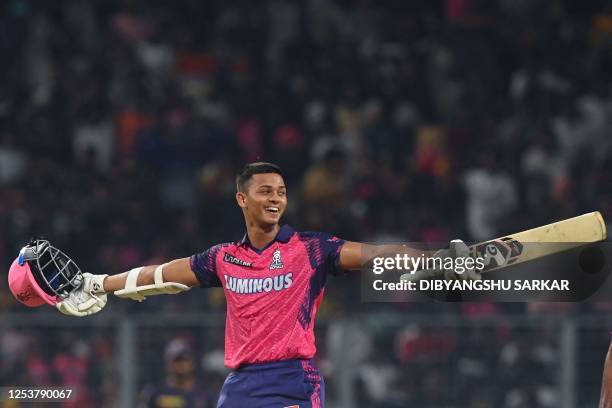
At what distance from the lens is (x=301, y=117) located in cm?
1700

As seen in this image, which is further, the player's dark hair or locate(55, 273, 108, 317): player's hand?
locate(55, 273, 108, 317): player's hand

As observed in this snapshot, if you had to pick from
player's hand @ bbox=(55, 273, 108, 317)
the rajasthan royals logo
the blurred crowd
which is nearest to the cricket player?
→ the rajasthan royals logo

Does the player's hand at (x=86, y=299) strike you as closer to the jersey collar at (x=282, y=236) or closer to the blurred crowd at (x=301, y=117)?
the jersey collar at (x=282, y=236)

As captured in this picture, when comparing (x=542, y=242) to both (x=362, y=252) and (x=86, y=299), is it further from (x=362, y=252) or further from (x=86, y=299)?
(x=86, y=299)

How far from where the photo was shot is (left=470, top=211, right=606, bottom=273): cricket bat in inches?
302

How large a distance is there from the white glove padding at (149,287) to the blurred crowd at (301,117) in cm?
671

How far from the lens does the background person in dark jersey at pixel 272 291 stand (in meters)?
7.79

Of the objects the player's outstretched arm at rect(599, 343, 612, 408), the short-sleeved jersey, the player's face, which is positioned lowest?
the player's outstretched arm at rect(599, 343, 612, 408)

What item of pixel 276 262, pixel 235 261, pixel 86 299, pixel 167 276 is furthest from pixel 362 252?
pixel 86 299

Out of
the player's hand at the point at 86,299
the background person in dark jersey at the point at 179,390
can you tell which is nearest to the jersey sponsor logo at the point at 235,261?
the player's hand at the point at 86,299

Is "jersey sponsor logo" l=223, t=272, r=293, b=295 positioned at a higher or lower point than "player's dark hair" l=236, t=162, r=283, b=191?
lower

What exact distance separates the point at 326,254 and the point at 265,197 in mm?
462

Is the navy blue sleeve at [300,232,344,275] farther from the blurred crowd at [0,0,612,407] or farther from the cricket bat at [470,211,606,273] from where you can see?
the blurred crowd at [0,0,612,407]

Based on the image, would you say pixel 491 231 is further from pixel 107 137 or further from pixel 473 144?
pixel 107 137
